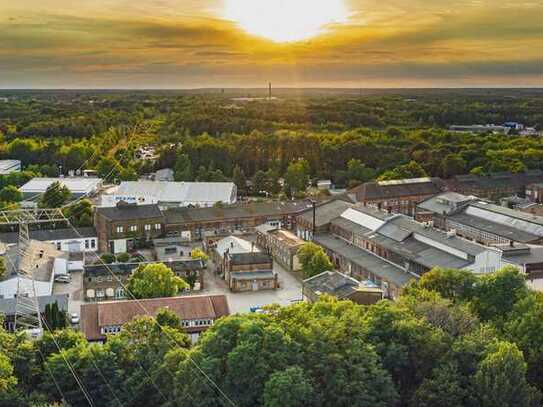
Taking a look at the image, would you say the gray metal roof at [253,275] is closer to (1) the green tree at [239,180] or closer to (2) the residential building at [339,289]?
(2) the residential building at [339,289]

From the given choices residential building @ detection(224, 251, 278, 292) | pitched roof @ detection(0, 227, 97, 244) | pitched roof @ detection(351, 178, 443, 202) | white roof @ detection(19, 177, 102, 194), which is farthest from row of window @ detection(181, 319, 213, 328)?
white roof @ detection(19, 177, 102, 194)

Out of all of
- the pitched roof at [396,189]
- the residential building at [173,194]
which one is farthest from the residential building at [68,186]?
the pitched roof at [396,189]

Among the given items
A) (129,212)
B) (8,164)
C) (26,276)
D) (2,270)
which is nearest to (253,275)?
(26,276)

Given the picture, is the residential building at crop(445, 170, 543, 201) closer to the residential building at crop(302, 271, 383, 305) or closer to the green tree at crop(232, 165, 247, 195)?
the green tree at crop(232, 165, 247, 195)

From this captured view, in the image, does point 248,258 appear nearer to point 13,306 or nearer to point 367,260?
point 367,260

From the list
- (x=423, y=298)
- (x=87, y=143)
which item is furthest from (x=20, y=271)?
(x=87, y=143)
